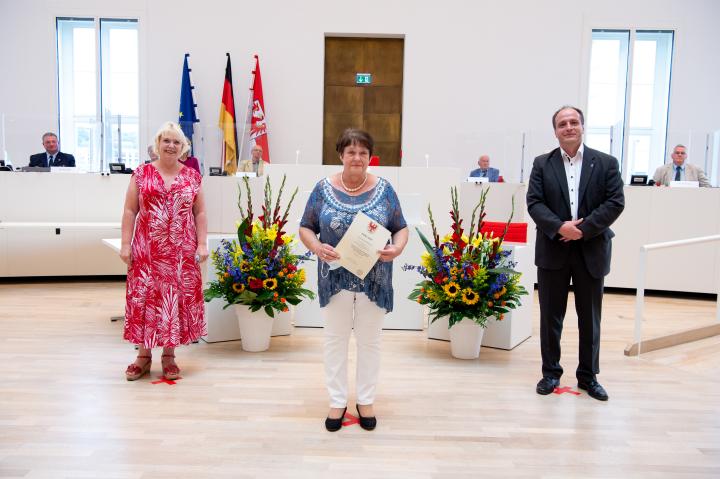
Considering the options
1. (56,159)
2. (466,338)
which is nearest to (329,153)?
(56,159)

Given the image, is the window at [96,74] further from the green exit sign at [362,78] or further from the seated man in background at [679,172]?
the seated man in background at [679,172]

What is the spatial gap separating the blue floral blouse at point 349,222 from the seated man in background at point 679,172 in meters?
5.87

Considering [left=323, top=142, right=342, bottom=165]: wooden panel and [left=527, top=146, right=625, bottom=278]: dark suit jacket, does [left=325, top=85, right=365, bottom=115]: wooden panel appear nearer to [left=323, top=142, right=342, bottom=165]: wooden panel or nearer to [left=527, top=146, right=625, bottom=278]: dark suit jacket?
[left=323, top=142, right=342, bottom=165]: wooden panel

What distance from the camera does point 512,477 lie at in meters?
2.32

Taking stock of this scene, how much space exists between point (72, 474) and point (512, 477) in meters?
1.74

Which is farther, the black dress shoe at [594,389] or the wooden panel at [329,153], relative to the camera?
the wooden panel at [329,153]

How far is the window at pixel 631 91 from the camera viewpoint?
31.1 feet

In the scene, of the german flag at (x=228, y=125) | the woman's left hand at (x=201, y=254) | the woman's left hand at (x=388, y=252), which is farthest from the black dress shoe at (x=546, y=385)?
the german flag at (x=228, y=125)

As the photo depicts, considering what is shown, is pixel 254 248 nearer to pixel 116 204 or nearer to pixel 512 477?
pixel 512 477

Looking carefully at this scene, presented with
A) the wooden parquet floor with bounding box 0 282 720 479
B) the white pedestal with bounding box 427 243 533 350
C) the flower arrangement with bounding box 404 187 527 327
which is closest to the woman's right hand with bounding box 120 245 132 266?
the wooden parquet floor with bounding box 0 282 720 479

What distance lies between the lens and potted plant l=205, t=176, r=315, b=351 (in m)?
3.88

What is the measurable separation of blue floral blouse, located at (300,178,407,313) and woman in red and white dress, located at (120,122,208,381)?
1.03m

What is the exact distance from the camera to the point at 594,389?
10.8ft

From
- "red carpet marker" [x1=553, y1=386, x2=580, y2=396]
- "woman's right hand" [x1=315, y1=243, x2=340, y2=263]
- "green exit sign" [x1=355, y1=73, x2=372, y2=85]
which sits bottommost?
"red carpet marker" [x1=553, y1=386, x2=580, y2=396]
